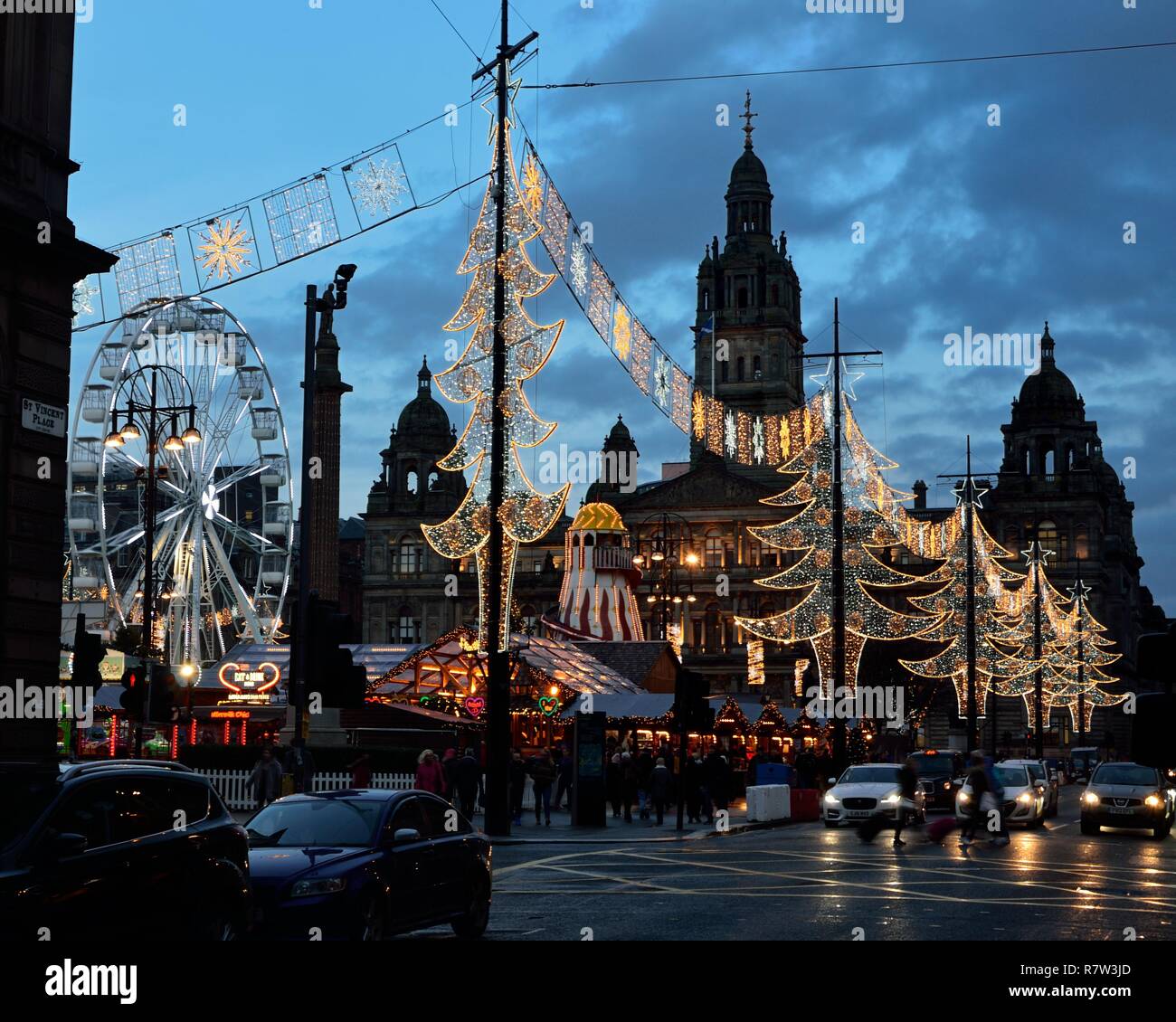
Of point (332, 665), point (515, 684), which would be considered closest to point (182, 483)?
point (515, 684)

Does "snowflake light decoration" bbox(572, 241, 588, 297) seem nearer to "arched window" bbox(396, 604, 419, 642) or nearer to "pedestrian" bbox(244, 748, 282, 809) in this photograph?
"pedestrian" bbox(244, 748, 282, 809)

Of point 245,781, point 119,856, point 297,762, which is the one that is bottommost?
point 245,781

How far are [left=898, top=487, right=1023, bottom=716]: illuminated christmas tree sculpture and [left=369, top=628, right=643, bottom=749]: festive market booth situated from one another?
18979 mm

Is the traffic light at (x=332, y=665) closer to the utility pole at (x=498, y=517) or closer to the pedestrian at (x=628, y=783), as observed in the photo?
the utility pole at (x=498, y=517)

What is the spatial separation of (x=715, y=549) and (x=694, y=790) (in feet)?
252

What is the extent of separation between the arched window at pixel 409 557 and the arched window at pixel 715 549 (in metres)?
23.2

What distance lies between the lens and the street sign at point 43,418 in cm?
2088

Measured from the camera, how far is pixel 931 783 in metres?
42.9

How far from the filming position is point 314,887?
13.5 metres

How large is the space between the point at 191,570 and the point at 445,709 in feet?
28.2

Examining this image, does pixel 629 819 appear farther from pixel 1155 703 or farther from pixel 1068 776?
pixel 1068 776

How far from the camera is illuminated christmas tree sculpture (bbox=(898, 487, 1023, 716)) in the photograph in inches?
2643

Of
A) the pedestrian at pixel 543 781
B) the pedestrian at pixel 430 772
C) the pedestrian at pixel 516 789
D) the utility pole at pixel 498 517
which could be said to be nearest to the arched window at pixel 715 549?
the pedestrian at pixel 543 781

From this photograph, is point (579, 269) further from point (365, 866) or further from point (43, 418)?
point (365, 866)
